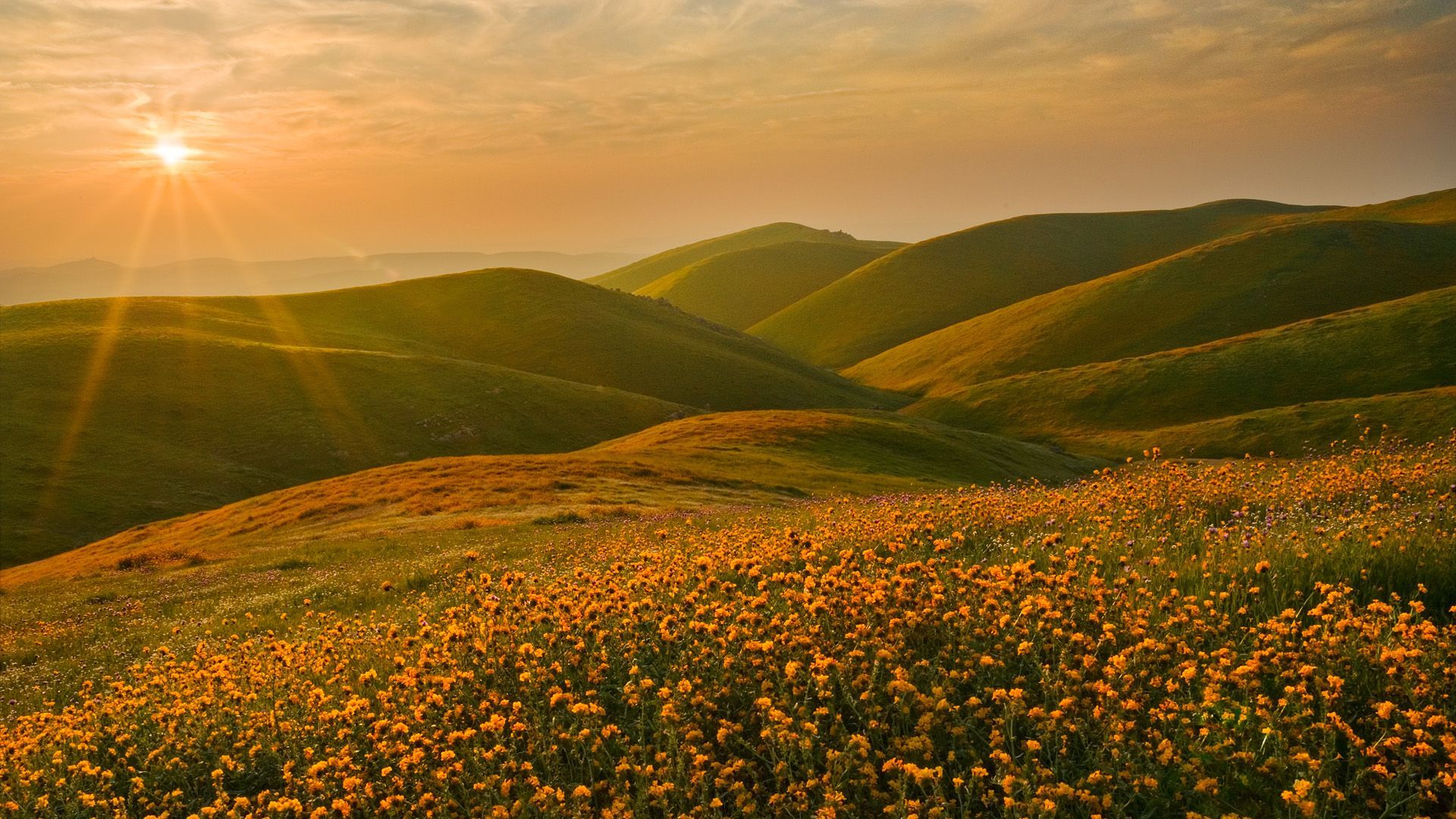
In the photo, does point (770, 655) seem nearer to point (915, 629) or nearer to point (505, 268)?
point (915, 629)

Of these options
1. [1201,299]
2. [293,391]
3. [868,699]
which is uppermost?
[1201,299]

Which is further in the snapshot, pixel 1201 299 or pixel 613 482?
pixel 1201 299

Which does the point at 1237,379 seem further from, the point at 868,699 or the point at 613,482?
the point at 868,699

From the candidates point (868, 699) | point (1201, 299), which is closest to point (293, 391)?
point (868, 699)

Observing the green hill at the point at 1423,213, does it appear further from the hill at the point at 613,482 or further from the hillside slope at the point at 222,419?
the hillside slope at the point at 222,419

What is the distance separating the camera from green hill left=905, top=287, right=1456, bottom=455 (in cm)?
9306

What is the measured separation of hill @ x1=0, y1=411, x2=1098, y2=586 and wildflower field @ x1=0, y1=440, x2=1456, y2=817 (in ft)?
92.5

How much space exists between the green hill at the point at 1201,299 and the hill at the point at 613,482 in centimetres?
5979

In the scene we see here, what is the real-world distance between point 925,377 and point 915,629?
14364cm

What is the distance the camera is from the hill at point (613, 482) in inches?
1657

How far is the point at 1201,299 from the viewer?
463 ft

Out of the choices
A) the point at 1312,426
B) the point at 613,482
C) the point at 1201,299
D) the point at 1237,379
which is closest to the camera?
the point at 613,482

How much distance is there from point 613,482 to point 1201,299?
127717mm

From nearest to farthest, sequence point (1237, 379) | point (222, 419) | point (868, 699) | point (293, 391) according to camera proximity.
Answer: point (868, 699)
point (222, 419)
point (293, 391)
point (1237, 379)
